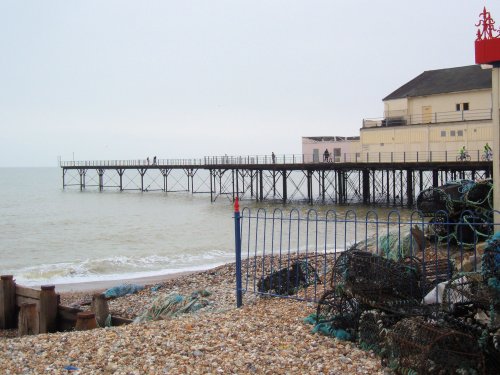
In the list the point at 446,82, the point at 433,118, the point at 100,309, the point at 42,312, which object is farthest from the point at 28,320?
the point at 446,82

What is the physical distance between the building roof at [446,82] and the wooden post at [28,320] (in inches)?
1147

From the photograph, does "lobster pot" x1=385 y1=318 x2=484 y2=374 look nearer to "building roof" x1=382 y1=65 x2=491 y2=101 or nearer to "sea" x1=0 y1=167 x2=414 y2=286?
"sea" x1=0 y1=167 x2=414 y2=286

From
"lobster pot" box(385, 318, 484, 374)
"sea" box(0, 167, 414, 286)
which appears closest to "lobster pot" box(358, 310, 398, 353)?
"lobster pot" box(385, 318, 484, 374)

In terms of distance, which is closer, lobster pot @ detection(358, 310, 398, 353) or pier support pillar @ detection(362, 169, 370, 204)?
lobster pot @ detection(358, 310, 398, 353)

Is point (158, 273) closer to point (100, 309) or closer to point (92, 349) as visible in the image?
point (100, 309)

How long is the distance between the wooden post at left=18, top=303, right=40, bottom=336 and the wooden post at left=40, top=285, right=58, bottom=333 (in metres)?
0.20

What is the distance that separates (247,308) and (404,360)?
2.75 m

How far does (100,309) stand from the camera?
870cm

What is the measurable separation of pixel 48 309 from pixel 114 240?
61.9 ft

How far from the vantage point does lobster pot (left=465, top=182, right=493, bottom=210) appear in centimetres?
921

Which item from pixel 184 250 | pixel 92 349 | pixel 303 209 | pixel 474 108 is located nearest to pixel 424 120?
pixel 474 108

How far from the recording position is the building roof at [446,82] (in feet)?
109

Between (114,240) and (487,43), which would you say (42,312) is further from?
(114,240)

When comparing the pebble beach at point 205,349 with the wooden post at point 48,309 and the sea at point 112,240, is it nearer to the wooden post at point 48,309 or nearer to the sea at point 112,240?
the wooden post at point 48,309
